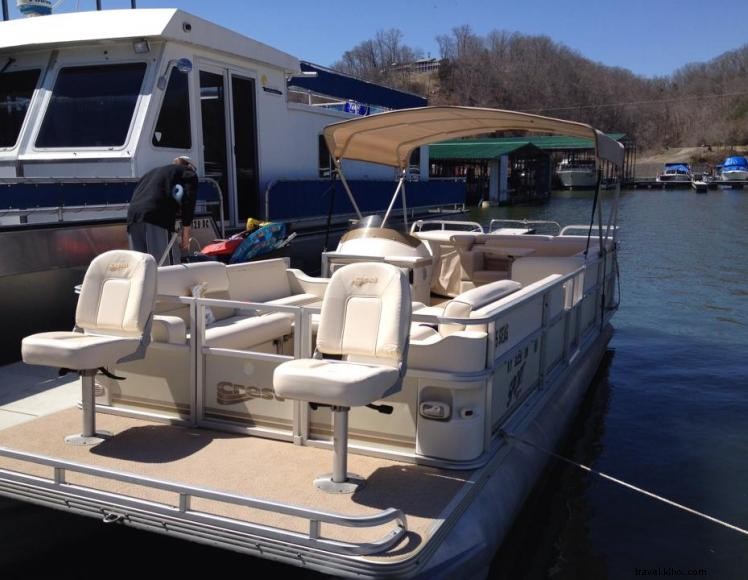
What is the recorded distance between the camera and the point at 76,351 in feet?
11.3

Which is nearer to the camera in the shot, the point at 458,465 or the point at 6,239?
the point at 458,465

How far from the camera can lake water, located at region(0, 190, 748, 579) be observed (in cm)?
372

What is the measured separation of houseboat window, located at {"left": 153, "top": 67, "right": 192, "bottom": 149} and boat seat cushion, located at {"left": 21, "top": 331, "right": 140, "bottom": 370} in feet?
13.2

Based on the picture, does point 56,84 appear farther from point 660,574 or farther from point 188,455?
point 660,574

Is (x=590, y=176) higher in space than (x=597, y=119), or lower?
lower

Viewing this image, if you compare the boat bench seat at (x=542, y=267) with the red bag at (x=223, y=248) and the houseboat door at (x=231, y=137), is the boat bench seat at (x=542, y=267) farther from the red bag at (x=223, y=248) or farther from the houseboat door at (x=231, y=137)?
the houseboat door at (x=231, y=137)

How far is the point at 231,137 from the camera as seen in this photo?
8.22 metres

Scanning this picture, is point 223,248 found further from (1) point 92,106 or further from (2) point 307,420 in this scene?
(2) point 307,420

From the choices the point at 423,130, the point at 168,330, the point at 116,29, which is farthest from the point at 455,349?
the point at 116,29

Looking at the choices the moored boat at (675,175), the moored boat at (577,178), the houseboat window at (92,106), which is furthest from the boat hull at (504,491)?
the moored boat at (675,175)

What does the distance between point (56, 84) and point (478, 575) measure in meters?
6.56

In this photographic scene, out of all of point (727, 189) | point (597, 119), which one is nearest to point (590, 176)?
point (727, 189)

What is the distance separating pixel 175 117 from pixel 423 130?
2.57 m

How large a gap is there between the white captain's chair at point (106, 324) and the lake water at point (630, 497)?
60 cm
